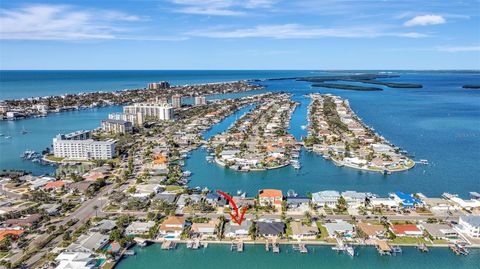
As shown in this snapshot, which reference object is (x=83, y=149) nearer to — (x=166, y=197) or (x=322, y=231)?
(x=166, y=197)

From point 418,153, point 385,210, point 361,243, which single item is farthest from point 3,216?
point 418,153

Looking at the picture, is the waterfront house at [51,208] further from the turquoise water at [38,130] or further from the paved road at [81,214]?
the turquoise water at [38,130]

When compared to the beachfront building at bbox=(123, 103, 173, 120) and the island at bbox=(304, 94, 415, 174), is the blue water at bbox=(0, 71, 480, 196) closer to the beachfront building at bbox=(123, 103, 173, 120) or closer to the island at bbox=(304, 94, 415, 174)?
the island at bbox=(304, 94, 415, 174)

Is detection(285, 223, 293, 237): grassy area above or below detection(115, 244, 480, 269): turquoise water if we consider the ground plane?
above

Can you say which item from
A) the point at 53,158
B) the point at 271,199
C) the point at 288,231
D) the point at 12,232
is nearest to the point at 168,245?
the point at 288,231

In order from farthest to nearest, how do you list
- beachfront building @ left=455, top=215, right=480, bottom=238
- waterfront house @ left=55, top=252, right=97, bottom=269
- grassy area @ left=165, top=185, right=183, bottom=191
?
A: grassy area @ left=165, top=185, right=183, bottom=191, beachfront building @ left=455, top=215, right=480, bottom=238, waterfront house @ left=55, top=252, right=97, bottom=269

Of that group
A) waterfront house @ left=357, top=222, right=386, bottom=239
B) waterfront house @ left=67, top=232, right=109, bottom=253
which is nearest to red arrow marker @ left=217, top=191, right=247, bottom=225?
waterfront house @ left=357, top=222, right=386, bottom=239

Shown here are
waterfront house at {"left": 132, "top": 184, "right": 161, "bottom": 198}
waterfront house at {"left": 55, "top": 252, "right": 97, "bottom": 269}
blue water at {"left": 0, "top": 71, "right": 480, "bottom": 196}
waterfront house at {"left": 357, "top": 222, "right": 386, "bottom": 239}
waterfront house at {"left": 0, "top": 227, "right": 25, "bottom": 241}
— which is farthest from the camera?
blue water at {"left": 0, "top": 71, "right": 480, "bottom": 196}
